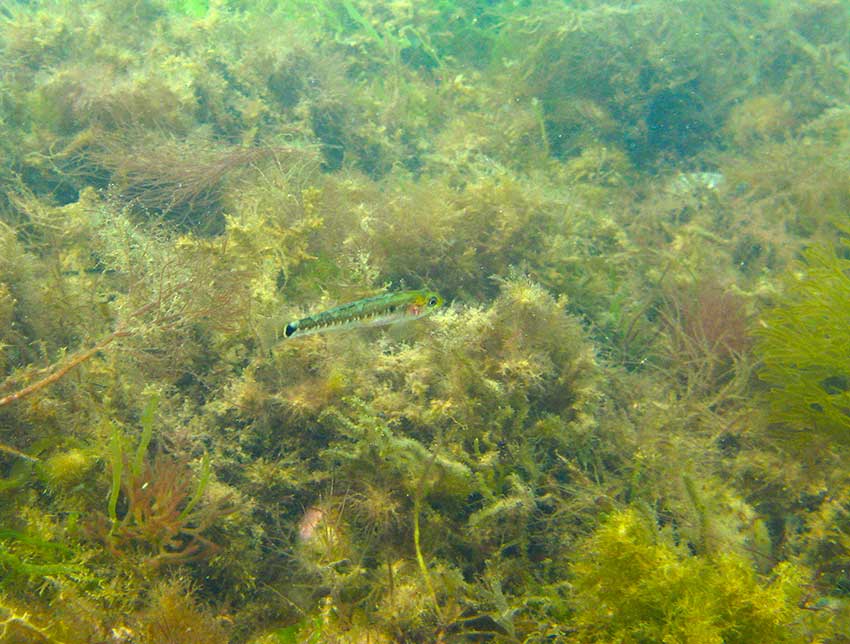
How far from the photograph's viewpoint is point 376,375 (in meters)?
3.32

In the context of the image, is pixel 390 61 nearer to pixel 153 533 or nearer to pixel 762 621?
pixel 153 533

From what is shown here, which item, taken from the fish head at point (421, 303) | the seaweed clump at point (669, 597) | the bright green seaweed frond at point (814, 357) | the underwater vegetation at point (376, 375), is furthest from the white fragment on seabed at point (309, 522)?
the bright green seaweed frond at point (814, 357)

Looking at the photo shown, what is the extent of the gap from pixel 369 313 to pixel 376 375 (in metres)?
0.78

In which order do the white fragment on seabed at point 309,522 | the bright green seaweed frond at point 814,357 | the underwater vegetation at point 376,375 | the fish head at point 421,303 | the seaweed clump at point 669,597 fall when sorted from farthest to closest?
1. the bright green seaweed frond at point 814,357
2. the white fragment on seabed at point 309,522
3. the fish head at point 421,303
4. the underwater vegetation at point 376,375
5. the seaweed clump at point 669,597

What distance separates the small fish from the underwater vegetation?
0.02 meters

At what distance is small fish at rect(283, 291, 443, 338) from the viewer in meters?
2.54

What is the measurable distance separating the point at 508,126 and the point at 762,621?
6.61 meters

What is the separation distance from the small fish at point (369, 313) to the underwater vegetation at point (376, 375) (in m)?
0.02

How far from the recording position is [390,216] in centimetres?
443

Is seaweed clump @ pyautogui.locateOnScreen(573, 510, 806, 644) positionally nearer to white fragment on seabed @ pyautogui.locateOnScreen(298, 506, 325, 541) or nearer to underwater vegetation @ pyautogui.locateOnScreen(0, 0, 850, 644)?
underwater vegetation @ pyautogui.locateOnScreen(0, 0, 850, 644)

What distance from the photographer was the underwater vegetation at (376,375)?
2455mm

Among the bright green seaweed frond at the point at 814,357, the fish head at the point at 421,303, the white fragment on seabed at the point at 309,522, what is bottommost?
the white fragment on seabed at the point at 309,522

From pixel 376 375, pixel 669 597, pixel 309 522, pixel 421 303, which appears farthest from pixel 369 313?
pixel 669 597

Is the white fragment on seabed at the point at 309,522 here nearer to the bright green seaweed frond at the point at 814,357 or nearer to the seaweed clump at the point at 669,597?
the seaweed clump at the point at 669,597
